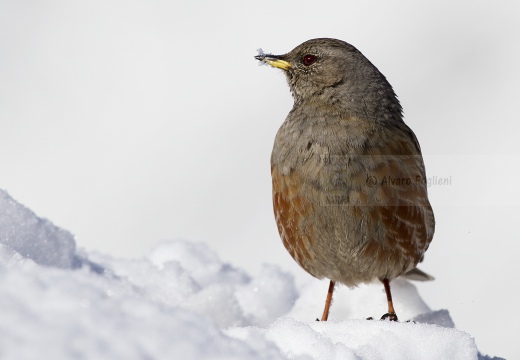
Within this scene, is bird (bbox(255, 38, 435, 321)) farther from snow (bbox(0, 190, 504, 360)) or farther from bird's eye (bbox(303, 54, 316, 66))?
snow (bbox(0, 190, 504, 360))

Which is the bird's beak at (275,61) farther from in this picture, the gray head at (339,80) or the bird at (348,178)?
the bird at (348,178)

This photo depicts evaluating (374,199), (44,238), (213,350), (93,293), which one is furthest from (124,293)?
(374,199)

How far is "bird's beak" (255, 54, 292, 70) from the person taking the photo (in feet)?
17.9

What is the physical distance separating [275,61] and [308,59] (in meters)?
0.28

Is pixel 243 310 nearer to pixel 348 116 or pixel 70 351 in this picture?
pixel 348 116

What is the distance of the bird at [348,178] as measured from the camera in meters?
4.70

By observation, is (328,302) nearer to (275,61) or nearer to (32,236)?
(275,61)

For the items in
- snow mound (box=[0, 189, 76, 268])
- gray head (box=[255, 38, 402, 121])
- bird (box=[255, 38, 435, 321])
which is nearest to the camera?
snow mound (box=[0, 189, 76, 268])

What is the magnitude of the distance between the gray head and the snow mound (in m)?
1.87

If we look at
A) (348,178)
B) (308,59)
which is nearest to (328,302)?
(348,178)

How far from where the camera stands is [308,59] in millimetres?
5371

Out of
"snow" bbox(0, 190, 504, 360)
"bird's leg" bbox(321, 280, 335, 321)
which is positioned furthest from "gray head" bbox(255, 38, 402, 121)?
"snow" bbox(0, 190, 504, 360)

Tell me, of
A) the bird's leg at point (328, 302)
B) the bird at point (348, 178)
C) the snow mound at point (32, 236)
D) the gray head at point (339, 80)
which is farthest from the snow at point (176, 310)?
the gray head at point (339, 80)

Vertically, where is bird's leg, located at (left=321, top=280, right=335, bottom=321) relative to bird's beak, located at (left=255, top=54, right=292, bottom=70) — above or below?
below
